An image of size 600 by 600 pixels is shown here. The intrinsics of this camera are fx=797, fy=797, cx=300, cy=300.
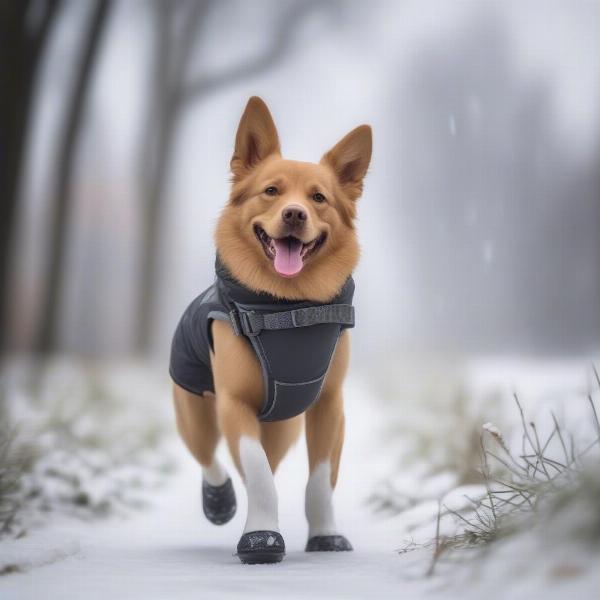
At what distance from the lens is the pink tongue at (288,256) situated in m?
3.15

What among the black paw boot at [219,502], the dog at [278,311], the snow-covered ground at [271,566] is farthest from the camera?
the black paw boot at [219,502]

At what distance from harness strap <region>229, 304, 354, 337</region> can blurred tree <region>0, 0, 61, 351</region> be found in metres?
4.13

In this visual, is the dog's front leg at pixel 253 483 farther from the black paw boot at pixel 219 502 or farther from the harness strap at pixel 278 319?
the black paw boot at pixel 219 502

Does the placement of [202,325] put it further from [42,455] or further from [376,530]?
[42,455]

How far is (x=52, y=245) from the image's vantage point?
805cm

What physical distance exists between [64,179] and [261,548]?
5.91 meters

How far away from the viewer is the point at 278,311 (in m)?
3.22

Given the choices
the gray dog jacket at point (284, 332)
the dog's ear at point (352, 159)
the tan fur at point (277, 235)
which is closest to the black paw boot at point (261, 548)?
the tan fur at point (277, 235)

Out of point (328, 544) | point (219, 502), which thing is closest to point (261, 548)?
point (328, 544)

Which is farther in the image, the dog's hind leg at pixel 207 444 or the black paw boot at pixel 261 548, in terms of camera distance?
the dog's hind leg at pixel 207 444

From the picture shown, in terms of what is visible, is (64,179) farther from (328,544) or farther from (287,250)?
(328,544)

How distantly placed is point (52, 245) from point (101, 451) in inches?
113

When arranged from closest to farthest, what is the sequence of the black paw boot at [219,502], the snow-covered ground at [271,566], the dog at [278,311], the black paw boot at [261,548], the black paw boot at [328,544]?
1. the snow-covered ground at [271,566]
2. the black paw boot at [261,548]
3. the dog at [278,311]
4. the black paw boot at [328,544]
5. the black paw boot at [219,502]

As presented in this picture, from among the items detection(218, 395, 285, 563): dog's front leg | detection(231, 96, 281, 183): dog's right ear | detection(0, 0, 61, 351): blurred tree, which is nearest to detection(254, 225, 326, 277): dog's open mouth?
detection(231, 96, 281, 183): dog's right ear
